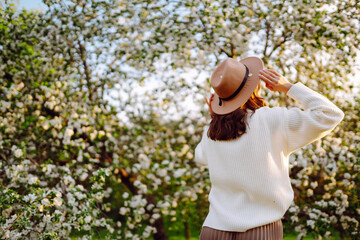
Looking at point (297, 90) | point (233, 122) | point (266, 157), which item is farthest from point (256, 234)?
point (297, 90)

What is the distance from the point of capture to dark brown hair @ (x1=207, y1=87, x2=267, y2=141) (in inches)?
74.7

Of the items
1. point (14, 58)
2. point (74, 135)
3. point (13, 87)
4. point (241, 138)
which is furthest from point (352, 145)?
point (14, 58)

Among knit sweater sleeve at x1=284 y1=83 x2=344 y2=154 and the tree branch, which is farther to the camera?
the tree branch

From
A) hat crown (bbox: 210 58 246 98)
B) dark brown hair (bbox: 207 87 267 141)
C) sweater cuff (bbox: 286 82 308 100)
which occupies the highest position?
hat crown (bbox: 210 58 246 98)

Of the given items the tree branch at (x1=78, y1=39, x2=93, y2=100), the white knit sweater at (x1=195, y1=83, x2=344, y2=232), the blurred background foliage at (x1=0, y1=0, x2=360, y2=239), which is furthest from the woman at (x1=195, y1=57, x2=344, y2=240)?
the tree branch at (x1=78, y1=39, x2=93, y2=100)

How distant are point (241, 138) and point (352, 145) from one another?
10.7ft

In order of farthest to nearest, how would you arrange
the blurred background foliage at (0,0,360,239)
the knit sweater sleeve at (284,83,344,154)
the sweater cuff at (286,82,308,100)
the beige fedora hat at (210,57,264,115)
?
1. the blurred background foliage at (0,0,360,239)
2. the beige fedora hat at (210,57,264,115)
3. the sweater cuff at (286,82,308,100)
4. the knit sweater sleeve at (284,83,344,154)

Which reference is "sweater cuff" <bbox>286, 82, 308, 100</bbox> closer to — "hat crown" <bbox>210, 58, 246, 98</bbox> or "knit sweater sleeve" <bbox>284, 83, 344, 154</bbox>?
"knit sweater sleeve" <bbox>284, 83, 344, 154</bbox>

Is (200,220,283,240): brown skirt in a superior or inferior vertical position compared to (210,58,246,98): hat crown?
inferior

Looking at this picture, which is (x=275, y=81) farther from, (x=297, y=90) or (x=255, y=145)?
(x=255, y=145)

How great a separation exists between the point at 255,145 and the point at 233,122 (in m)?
0.17

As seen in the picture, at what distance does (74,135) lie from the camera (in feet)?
17.0

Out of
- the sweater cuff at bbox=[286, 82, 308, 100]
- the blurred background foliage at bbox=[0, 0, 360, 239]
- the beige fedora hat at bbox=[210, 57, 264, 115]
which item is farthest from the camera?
the blurred background foliage at bbox=[0, 0, 360, 239]

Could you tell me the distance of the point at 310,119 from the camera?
5.69 feet
